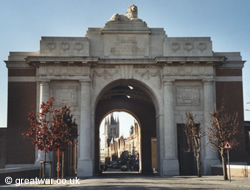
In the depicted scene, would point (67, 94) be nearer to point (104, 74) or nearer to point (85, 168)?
point (104, 74)

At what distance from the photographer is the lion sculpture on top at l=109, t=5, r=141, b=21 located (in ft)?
134

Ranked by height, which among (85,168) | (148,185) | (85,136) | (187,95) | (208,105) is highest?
(187,95)

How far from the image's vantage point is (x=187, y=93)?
40656mm

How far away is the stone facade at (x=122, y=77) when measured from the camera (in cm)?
3947

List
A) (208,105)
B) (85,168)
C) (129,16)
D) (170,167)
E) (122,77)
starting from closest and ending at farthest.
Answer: (85,168)
(170,167)
(208,105)
(122,77)
(129,16)

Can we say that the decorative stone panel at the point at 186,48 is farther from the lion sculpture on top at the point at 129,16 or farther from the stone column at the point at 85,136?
the stone column at the point at 85,136

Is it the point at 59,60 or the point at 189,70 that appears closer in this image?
the point at 59,60

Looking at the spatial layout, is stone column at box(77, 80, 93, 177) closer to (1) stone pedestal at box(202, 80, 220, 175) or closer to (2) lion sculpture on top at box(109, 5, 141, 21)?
(2) lion sculpture on top at box(109, 5, 141, 21)

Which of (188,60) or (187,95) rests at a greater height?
(188,60)

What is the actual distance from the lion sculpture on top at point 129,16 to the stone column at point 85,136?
7002mm

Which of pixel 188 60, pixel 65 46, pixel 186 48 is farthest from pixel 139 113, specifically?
pixel 65 46

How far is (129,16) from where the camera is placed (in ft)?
136

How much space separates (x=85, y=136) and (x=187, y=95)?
10.7 metres

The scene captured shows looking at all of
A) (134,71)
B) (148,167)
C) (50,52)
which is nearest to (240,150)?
(134,71)
